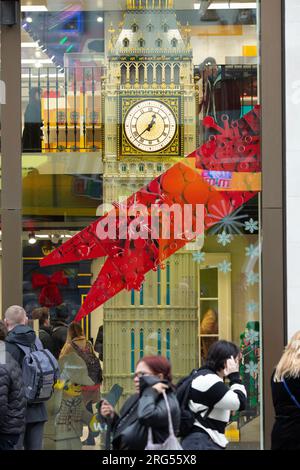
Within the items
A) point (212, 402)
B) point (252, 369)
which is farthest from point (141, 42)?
point (212, 402)

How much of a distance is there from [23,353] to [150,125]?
252 centimetres

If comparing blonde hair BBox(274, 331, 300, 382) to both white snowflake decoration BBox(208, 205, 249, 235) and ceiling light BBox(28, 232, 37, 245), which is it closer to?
white snowflake decoration BBox(208, 205, 249, 235)

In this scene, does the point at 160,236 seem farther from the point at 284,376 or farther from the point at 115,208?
the point at 284,376

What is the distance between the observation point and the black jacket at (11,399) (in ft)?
24.7

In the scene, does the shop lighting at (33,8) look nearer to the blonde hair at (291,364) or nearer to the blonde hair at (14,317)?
the blonde hair at (14,317)

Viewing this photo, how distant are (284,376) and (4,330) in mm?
2444

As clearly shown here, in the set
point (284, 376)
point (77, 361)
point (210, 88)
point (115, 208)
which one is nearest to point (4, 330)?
point (77, 361)

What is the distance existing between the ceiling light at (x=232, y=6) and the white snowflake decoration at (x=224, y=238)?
2.16m

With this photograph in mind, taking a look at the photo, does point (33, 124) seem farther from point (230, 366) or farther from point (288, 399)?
point (288, 399)

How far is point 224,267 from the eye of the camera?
895cm

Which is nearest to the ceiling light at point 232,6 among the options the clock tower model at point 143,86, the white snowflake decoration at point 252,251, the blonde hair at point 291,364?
the clock tower model at point 143,86

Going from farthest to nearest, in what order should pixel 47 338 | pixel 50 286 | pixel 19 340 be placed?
pixel 50 286 → pixel 47 338 → pixel 19 340

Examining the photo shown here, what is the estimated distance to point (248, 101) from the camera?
29.8ft
